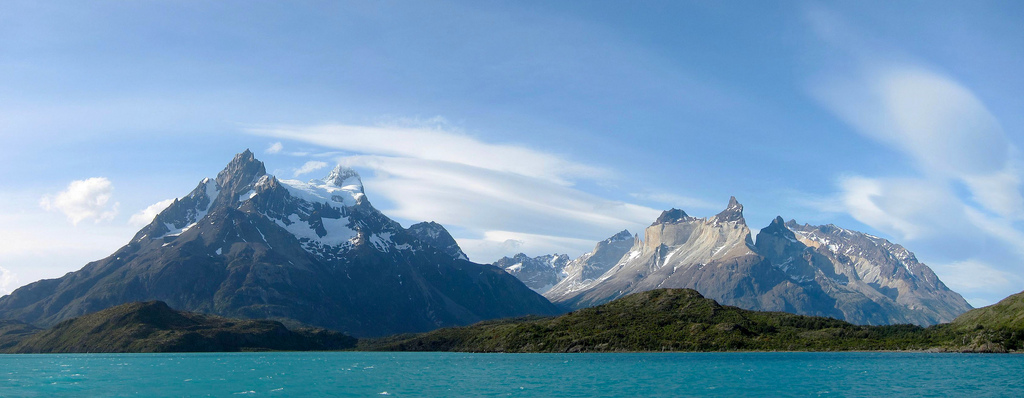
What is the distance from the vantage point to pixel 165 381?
158m

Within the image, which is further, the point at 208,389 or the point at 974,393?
the point at 208,389

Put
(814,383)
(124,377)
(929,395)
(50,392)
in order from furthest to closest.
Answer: (124,377) < (814,383) < (50,392) < (929,395)

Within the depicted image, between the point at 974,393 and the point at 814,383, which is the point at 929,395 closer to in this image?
the point at 974,393

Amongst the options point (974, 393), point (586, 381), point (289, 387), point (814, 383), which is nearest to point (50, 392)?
point (289, 387)

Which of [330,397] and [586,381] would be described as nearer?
[330,397]

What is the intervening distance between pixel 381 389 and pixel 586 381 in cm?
3996

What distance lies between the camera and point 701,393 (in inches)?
4771

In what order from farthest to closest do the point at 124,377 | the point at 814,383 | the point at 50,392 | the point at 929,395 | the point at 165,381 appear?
the point at 124,377 → the point at 165,381 → the point at 814,383 → the point at 50,392 → the point at 929,395

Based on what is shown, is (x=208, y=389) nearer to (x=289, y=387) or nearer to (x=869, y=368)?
(x=289, y=387)

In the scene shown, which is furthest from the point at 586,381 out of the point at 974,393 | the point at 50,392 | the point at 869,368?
the point at 50,392

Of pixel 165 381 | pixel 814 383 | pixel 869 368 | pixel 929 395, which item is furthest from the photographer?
pixel 869 368

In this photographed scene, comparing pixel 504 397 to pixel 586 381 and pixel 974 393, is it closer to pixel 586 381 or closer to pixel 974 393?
pixel 586 381

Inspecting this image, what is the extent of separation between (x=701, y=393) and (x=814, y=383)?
3193 cm

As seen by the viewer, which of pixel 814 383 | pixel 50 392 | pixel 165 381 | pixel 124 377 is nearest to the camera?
pixel 50 392
